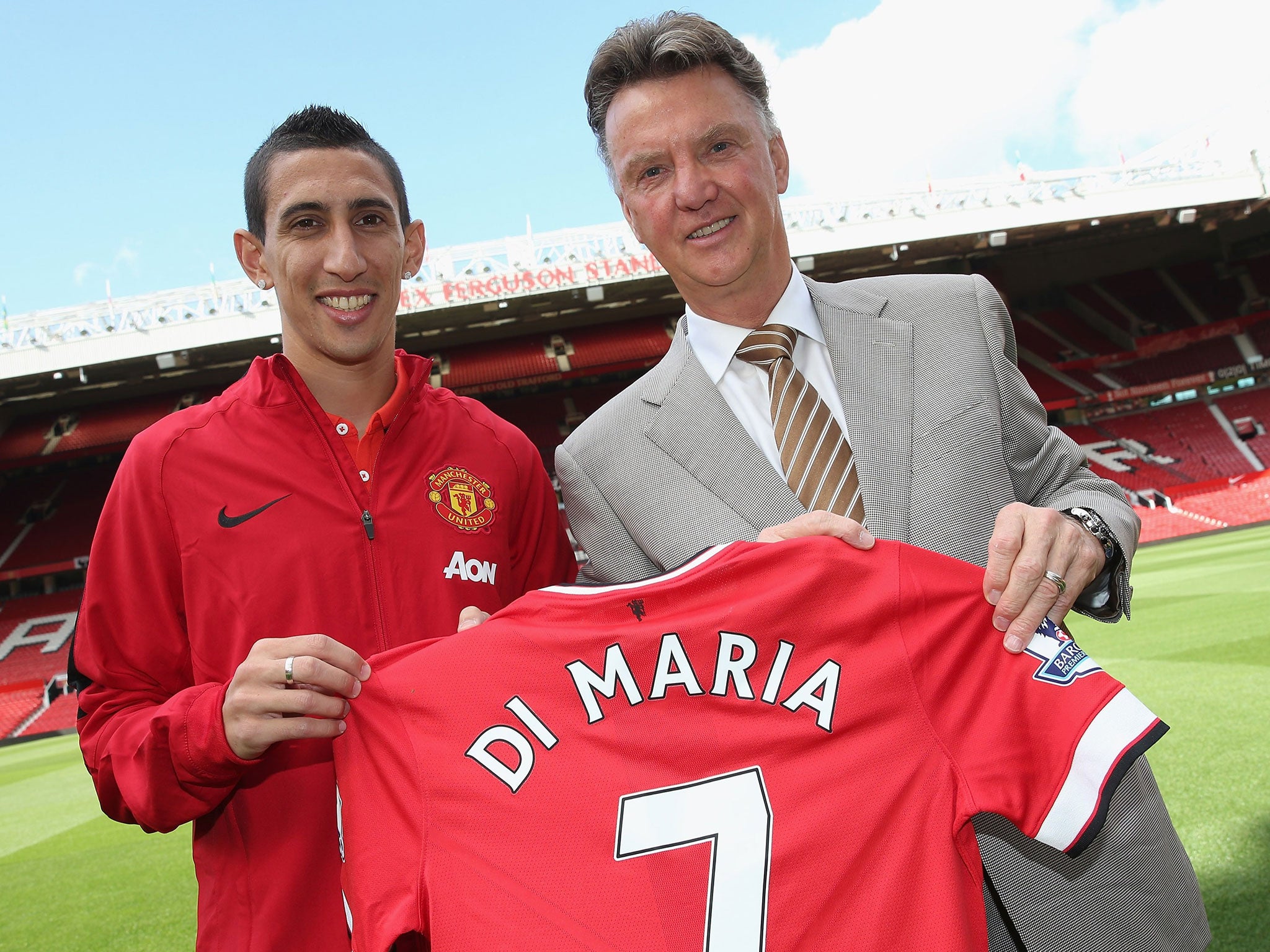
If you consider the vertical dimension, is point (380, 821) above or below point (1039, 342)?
below

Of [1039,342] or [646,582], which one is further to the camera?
[1039,342]

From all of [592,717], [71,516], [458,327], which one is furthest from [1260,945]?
[71,516]

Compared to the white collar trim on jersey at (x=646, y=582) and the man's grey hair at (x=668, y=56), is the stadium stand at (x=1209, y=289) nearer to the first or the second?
the man's grey hair at (x=668, y=56)

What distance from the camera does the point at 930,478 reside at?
1.71 m

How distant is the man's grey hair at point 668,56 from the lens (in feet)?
5.98

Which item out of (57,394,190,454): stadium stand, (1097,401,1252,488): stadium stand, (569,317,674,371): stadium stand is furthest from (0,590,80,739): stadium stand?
(1097,401,1252,488): stadium stand

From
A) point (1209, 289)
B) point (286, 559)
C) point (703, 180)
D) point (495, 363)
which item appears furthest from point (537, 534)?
point (1209, 289)

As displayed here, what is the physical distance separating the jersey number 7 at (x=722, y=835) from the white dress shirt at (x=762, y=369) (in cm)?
74

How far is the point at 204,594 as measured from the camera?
1.68 meters

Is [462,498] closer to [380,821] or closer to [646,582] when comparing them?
[646,582]

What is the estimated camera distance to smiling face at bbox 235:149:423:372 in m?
1.83

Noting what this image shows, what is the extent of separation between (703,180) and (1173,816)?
327 centimetres

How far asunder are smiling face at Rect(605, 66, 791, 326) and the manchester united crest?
65cm

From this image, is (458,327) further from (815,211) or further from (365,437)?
(365,437)
